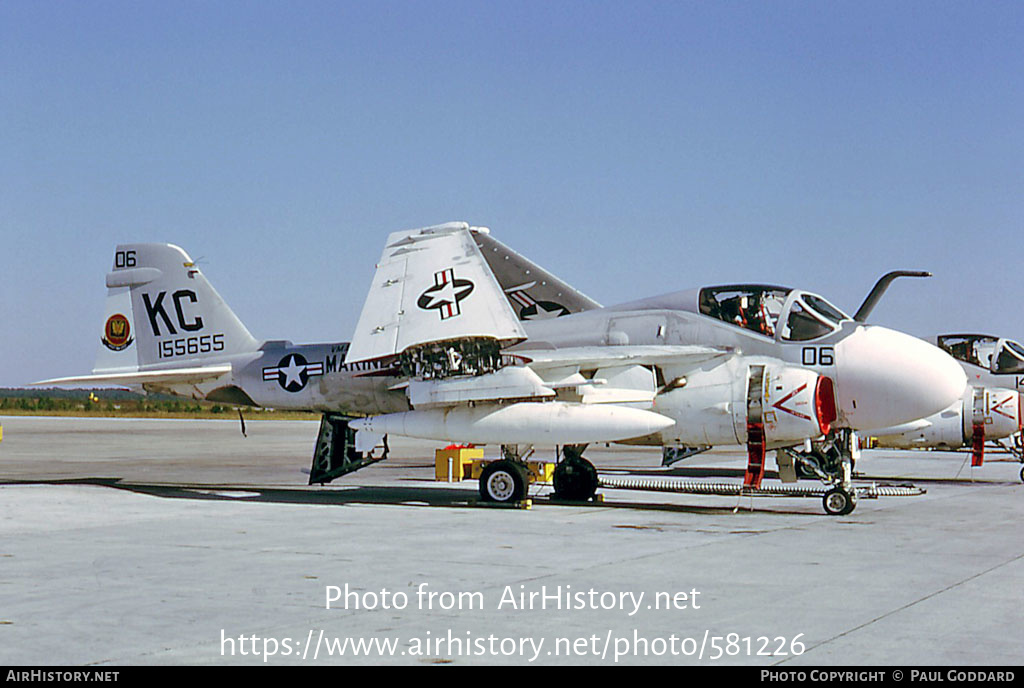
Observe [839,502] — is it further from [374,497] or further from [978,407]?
[978,407]

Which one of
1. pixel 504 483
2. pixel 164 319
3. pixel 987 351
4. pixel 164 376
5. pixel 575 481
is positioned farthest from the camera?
pixel 987 351

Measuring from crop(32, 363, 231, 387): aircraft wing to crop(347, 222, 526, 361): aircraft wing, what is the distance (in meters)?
3.77

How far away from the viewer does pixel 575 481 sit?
16.3 m

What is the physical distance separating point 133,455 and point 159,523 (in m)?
18.5

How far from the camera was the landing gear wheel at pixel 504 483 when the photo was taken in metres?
15.0

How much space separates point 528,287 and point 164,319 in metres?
6.16

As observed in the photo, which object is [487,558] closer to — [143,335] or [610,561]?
[610,561]

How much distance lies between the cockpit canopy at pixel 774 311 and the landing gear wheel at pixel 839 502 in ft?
6.64

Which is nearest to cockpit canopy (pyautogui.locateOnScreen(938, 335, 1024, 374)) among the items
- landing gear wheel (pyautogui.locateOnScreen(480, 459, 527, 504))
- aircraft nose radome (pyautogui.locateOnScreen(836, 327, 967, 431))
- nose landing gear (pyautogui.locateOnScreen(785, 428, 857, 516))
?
nose landing gear (pyautogui.locateOnScreen(785, 428, 857, 516))

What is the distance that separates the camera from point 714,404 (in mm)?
14398

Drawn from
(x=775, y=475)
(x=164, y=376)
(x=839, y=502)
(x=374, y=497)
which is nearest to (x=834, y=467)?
(x=839, y=502)

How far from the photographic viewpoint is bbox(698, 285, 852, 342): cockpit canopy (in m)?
14.5

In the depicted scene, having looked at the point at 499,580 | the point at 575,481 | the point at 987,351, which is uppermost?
the point at 987,351

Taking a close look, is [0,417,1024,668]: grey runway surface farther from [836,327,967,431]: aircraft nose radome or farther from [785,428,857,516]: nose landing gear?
[836,327,967,431]: aircraft nose radome
